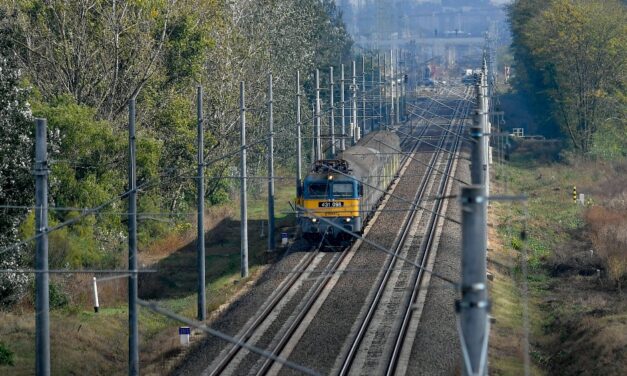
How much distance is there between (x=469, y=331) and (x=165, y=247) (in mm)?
27580

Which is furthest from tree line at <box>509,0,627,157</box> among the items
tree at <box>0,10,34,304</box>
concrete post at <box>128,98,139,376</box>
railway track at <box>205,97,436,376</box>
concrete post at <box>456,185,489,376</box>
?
concrete post at <box>456,185,489,376</box>

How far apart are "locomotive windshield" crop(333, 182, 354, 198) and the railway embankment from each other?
175 inches

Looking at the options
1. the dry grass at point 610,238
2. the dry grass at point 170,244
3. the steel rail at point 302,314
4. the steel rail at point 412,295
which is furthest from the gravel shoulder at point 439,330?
the dry grass at point 170,244

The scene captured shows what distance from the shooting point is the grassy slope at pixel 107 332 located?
19953 millimetres

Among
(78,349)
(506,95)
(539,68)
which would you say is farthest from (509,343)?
(506,95)

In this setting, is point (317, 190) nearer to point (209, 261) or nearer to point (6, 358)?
point (209, 261)

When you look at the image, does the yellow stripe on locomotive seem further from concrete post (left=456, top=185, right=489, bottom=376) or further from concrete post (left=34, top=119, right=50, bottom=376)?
concrete post (left=456, top=185, right=489, bottom=376)

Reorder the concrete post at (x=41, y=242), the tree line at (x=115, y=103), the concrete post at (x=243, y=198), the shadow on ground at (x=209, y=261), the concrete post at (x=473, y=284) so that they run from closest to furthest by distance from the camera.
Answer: the concrete post at (x=473, y=284) → the concrete post at (x=41, y=242) → the tree line at (x=115, y=103) → the concrete post at (x=243, y=198) → the shadow on ground at (x=209, y=261)

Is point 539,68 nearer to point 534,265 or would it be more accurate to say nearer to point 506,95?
point 506,95

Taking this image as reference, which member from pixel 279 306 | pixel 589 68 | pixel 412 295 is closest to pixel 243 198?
pixel 279 306

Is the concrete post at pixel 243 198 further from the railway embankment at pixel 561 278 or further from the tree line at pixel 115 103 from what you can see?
the railway embankment at pixel 561 278

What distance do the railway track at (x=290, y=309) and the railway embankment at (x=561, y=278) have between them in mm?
→ 3325

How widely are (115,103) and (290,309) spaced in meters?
16.4

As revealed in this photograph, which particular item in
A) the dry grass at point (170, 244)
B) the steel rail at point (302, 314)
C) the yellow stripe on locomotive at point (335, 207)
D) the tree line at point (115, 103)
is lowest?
the steel rail at point (302, 314)
